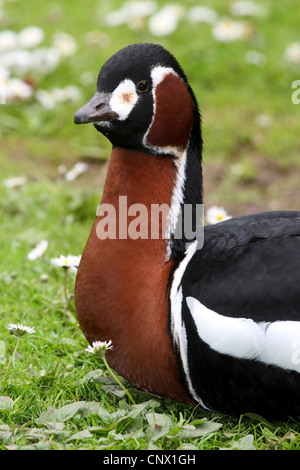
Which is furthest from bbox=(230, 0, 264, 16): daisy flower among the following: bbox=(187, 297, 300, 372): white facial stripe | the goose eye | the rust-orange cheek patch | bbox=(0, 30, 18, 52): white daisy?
bbox=(187, 297, 300, 372): white facial stripe

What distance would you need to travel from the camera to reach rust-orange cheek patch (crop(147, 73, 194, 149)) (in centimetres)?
276

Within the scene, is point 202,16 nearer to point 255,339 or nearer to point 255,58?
point 255,58

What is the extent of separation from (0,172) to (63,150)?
728 millimetres

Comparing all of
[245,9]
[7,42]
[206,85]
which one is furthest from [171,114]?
[245,9]

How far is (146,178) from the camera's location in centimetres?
279

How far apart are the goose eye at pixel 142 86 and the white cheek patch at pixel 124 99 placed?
0.02 meters

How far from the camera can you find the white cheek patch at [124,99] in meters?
2.67

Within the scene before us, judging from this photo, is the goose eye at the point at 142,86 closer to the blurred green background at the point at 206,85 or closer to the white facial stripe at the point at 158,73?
the white facial stripe at the point at 158,73

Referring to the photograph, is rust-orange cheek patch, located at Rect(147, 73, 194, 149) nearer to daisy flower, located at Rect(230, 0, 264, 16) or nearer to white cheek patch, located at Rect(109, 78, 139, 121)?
white cheek patch, located at Rect(109, 78, 139, 121)

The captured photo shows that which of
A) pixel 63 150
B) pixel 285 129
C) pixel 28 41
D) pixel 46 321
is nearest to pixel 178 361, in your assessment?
pixel 46 321

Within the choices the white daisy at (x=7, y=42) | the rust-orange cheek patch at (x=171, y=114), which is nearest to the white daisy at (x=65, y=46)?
the white daisy at (x=7, y=42)

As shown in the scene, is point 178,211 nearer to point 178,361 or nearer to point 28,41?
point 178,361

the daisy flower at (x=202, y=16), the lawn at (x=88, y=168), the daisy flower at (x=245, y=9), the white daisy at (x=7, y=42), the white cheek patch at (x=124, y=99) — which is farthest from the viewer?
the daisy flower at (x=245, y=9)

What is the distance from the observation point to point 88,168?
5707mm
